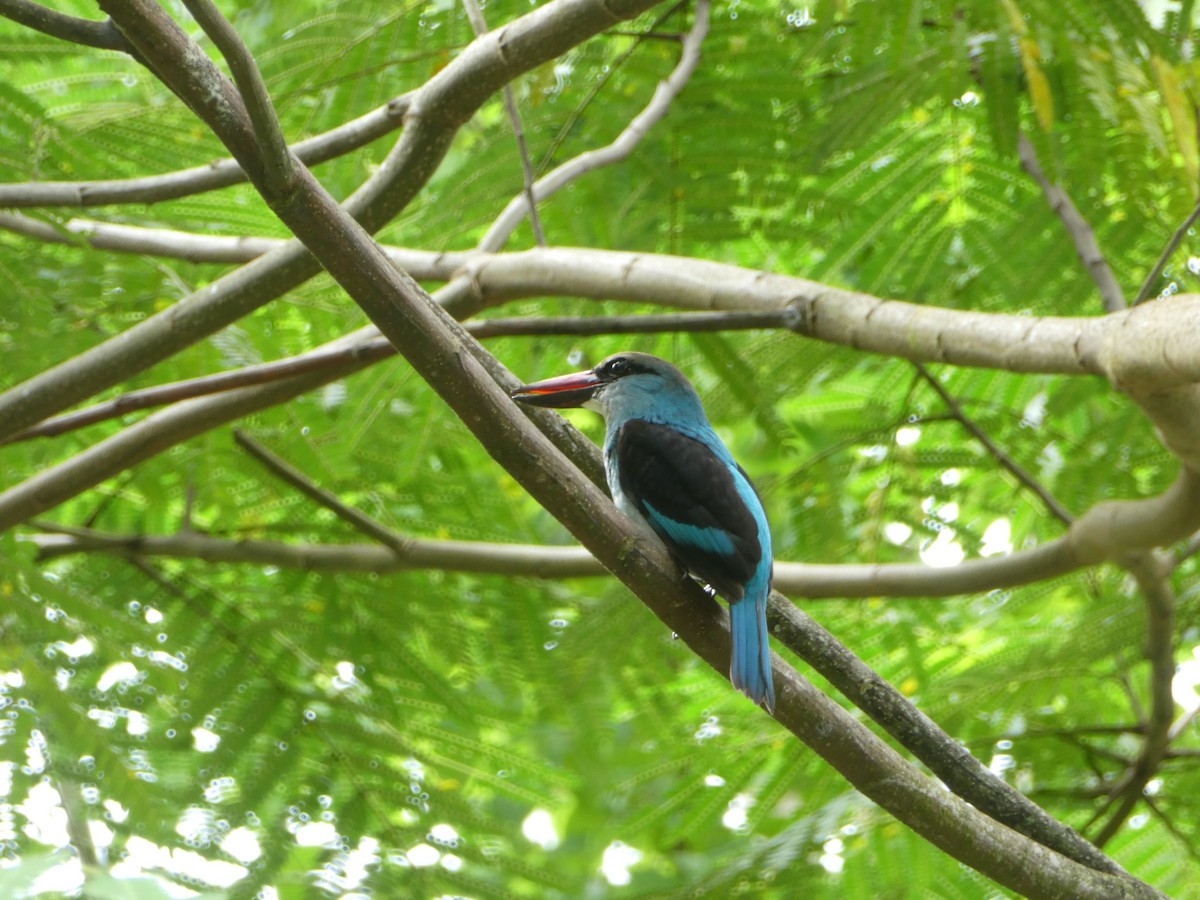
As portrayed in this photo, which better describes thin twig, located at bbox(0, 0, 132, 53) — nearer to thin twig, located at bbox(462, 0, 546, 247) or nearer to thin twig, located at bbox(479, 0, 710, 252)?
thin twig, located at bbox(462, 0, 546, 247)

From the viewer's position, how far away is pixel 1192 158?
3338 mm

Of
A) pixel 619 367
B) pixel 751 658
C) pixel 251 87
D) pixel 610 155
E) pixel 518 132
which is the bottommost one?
pixel 751 658

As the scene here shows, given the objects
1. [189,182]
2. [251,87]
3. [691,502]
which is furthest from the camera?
[189,182]

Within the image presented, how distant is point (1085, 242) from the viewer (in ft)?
14.7

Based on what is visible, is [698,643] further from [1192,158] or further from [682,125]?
[682,125]

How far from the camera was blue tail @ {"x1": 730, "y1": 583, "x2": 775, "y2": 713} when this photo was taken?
9.10 ft

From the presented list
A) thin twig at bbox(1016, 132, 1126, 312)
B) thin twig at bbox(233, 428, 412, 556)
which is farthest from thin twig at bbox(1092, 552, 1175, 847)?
thin twig at bbox(233, 428, 412, 556)

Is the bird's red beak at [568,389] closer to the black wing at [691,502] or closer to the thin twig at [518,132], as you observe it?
the black wing at [691,502]

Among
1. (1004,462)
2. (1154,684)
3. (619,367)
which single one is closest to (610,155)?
(619,367)

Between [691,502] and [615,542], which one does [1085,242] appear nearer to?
[691,502]

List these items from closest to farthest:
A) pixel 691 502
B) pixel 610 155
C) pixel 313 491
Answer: pixel 691 502
pixel 610 155
pixel 313 491

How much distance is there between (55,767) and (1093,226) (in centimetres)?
408

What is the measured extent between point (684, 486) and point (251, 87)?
1707mm

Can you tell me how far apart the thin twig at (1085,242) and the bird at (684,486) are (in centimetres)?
146
